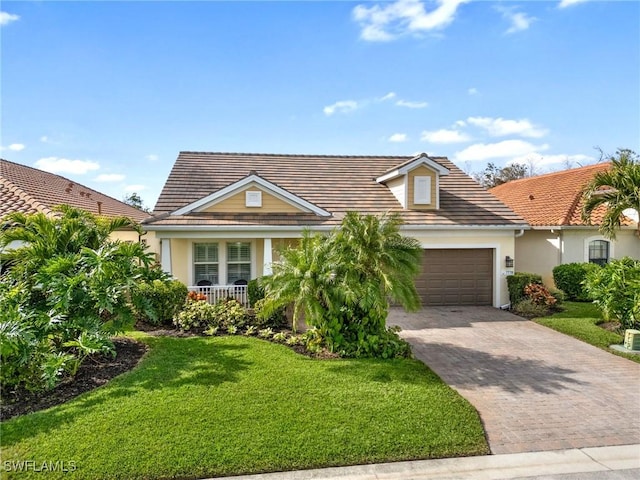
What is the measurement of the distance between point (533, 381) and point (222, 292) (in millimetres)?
9257

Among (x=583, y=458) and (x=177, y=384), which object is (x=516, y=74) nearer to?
(x=583, y=458)

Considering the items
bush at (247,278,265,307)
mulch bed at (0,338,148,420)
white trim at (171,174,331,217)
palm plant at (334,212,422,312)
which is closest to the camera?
mulch bed at (0,338,148,420)

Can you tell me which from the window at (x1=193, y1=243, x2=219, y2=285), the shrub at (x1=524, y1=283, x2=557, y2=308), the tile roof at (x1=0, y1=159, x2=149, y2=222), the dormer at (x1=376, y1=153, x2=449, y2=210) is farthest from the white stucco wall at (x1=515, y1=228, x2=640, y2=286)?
the tile roof at (x1=0, y1=159, x2=149, y2=222)

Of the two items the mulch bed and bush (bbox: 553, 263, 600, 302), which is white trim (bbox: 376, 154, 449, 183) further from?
the mulch bed

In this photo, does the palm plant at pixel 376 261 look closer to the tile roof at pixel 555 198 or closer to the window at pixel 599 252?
the tile roof at pixel 555 198

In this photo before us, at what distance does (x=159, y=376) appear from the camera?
6.80 metres

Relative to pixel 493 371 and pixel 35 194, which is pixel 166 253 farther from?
pixel 493 371

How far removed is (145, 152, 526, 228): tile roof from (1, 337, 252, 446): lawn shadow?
5163 mm

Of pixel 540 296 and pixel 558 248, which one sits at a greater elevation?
pixel 558 248

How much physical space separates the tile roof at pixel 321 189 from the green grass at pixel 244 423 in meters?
6.90

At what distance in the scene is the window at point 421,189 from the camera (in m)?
14.8

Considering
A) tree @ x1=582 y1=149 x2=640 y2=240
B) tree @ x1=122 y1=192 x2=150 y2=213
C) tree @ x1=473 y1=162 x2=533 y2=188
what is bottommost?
tree @ x1=582 y1=149 x2=640 y2=240

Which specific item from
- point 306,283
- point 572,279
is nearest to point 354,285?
point 306,283

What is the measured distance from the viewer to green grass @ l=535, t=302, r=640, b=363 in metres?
9.66
